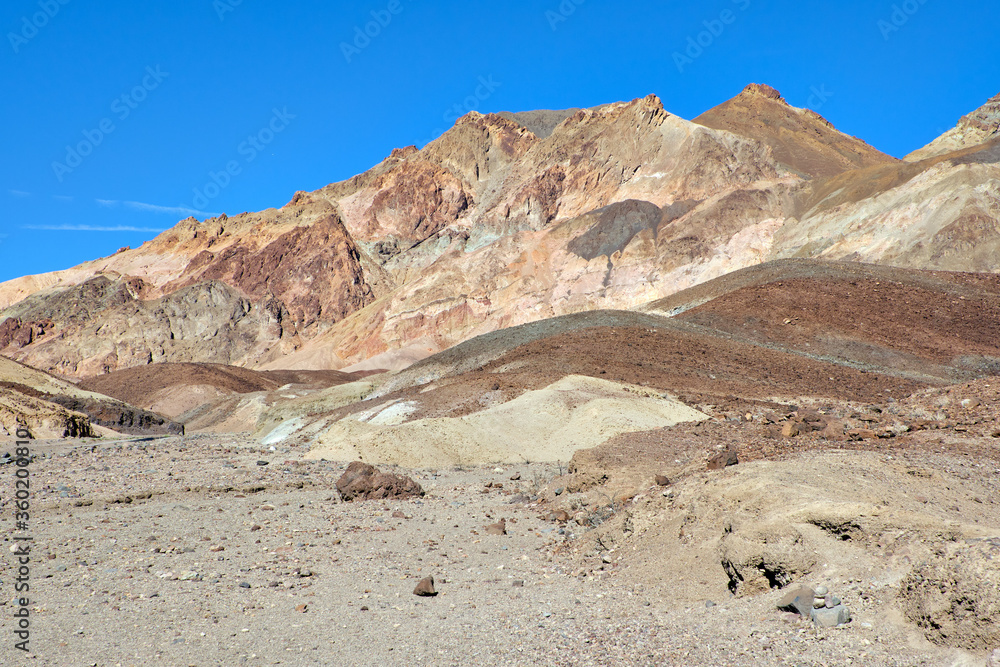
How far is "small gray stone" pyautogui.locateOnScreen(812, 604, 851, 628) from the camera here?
5418 mm

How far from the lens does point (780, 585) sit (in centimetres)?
621

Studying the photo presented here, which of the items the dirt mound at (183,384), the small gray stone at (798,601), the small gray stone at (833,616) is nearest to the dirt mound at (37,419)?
the dirt mound at (183,384)

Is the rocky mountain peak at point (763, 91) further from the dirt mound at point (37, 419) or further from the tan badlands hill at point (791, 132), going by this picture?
the dirt mound at point (37, 419)

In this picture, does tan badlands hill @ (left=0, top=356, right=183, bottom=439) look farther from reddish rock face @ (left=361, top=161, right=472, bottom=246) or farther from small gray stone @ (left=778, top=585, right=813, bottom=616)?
reddish rock face @ (left=361, top=161, right=472, bottom=246)

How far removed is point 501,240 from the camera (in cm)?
8019

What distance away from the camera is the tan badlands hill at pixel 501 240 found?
56.5m

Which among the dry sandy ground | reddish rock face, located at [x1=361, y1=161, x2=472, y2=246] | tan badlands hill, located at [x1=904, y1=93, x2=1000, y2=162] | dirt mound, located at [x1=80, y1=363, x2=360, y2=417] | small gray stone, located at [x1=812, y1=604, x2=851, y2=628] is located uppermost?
reddish rock face, located at [x1=361, y1=161, x2=472, y2=246]

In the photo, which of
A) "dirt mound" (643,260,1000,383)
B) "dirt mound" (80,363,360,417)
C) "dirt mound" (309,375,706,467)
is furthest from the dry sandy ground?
"dirt mound" (80,363,360,417)

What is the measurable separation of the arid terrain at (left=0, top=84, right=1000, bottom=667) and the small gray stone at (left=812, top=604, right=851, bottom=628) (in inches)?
0.4

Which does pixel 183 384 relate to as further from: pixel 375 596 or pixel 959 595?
pixel 959 595

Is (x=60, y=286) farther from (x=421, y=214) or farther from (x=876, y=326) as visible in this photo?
(x=876, y=326)

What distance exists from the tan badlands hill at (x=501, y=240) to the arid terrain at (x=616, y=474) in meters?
0.58

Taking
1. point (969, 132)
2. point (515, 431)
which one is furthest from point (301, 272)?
point (515, 431)

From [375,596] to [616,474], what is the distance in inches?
200
